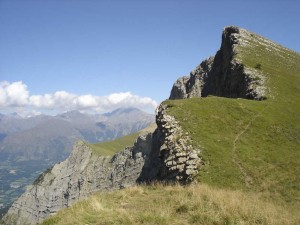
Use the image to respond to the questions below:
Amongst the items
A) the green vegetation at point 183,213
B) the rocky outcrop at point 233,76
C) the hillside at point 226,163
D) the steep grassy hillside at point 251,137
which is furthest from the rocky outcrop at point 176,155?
the rocky outcrop at point 233,76

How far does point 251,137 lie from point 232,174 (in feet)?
44.5

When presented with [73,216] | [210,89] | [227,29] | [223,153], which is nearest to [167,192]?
[73,216]

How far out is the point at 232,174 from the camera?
39688 millimetres

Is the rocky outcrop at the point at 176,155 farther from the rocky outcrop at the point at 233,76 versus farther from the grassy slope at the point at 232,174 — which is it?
the rocky outcrop at the point at 233,76

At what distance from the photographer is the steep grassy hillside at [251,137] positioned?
38.0 m

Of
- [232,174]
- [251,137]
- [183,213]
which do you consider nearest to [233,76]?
[251,137]

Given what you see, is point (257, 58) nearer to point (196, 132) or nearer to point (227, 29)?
point (227, 29)

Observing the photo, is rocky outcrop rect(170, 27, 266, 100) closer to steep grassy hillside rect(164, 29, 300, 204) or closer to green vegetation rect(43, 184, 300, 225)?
steep grassy hillside rect(164, 29, 300, 204)

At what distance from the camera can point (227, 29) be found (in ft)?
403

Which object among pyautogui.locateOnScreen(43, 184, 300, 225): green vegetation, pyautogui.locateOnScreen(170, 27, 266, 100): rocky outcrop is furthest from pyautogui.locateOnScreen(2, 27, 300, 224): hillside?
pyautogui.locateOnScreen(170, 27, 266, 100): rocky outcrop

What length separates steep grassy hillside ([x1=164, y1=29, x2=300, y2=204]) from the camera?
3803cm

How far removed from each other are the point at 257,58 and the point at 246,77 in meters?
18.8

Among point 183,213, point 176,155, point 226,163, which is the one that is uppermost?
point 176,155

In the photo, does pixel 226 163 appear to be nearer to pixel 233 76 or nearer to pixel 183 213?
pixel 183 213
